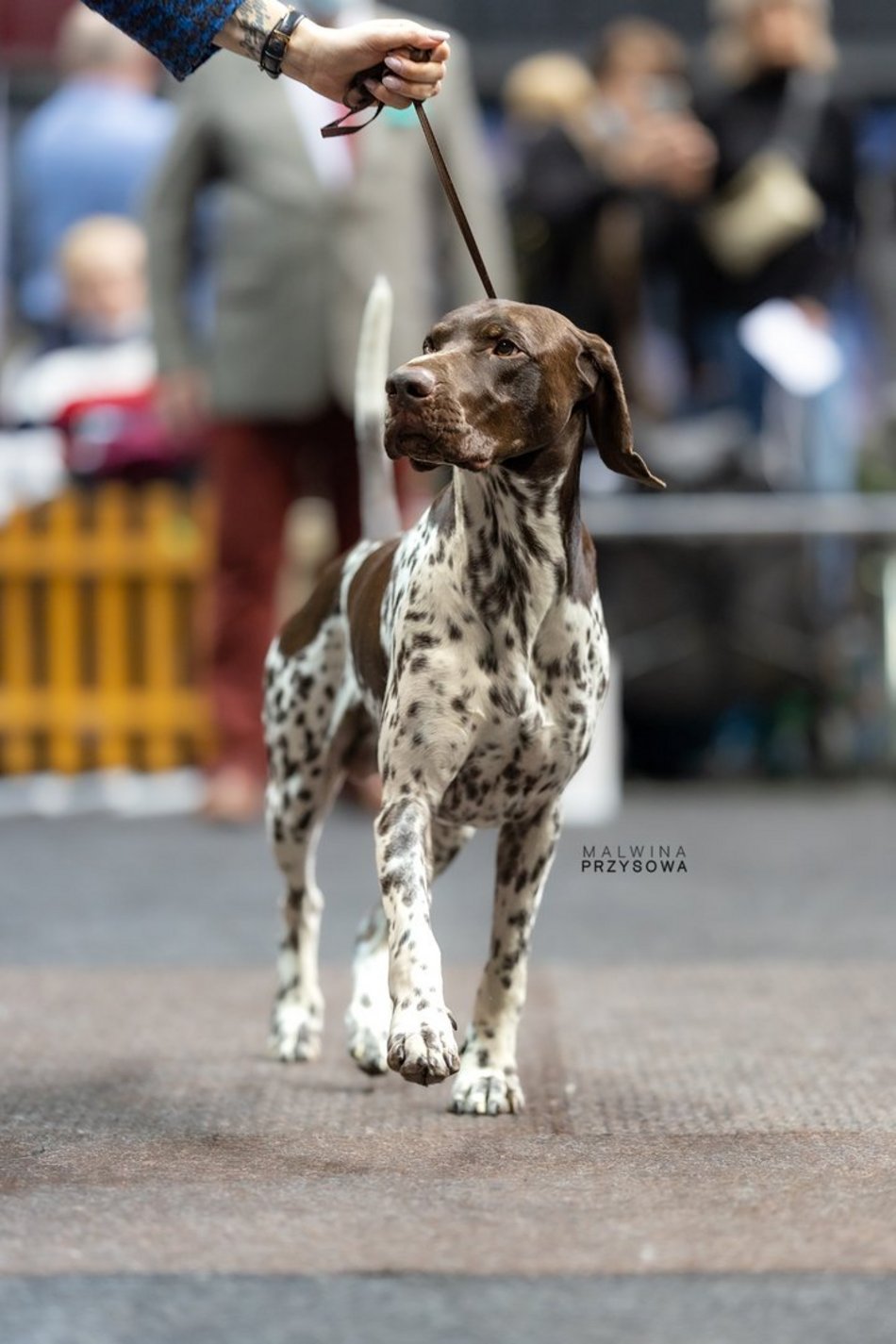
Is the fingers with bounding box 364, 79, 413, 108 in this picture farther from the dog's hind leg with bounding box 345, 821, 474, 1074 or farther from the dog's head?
the dog's hind leg with bounding box 345, 821, 474, 1074

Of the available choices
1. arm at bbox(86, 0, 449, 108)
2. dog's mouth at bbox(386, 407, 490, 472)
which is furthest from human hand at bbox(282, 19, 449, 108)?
dog's mouth at bbox(386, 407, 490, 472)

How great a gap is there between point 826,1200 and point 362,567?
137 cm

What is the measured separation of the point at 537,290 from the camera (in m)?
7.82

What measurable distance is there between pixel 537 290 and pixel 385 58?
4471 millimetres

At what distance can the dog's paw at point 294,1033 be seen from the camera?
3.88 m

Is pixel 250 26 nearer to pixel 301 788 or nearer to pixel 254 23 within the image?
pixel 254 23

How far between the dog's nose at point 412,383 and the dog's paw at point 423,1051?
809 millimetres

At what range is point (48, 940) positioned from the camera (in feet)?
17.0

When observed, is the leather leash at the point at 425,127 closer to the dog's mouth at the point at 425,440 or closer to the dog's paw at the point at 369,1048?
the dog's mouth at the point at 425,440

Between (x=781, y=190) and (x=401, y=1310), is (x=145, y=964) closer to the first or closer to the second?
(x=401, y=1310)

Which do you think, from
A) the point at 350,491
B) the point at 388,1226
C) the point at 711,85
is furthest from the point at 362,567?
the point at 711,85

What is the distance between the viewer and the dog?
3084 mm

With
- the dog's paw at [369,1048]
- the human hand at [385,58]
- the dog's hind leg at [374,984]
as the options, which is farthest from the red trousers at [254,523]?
the human hand at [385,58]

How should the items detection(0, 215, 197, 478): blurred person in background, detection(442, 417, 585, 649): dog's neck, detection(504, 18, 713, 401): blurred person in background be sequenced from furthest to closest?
detection(0, 215, 197, 478): blurred person in background, detection(504, 18, 713, 401): blurred person in background, detection(442, 417, 585, 649): dog's neck
